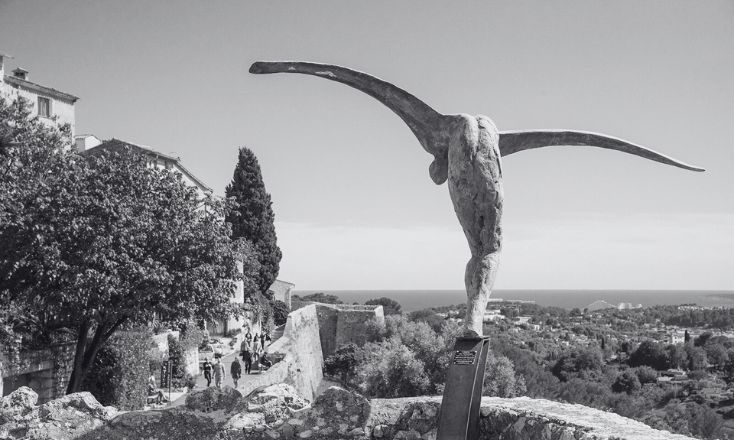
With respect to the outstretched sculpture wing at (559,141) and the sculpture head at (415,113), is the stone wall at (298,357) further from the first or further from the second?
the outstretched sculpture wing at (559,141)

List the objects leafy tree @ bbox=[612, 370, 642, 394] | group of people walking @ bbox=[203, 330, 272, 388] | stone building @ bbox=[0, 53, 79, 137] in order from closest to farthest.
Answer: group of people walking @ bbox=[203, 330, 272, 388] → stone building @ bbox=[0, 53, 79, 137] → leafy tree @ bbox=[612, 370, 642, 394]

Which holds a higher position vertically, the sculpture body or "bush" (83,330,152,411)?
the sculpture body

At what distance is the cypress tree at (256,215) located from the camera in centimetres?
4572

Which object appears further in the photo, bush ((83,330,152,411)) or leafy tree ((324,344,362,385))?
leafy tree ((324,344,362,385))

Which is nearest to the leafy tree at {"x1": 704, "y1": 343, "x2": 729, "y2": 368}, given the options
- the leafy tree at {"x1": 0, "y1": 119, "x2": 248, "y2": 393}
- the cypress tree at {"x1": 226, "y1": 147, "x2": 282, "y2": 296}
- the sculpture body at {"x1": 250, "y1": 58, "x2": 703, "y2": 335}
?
the cypress tree at {"x1": 226, "y1": 147, "x2": 282, "y2": 296}

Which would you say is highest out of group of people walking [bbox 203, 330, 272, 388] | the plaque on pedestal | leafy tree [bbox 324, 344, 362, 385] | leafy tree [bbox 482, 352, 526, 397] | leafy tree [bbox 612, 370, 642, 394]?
the plaque on pedestal

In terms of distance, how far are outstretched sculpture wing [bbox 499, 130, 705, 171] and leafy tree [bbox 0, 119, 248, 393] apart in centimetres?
934

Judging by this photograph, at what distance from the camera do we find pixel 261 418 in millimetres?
6602

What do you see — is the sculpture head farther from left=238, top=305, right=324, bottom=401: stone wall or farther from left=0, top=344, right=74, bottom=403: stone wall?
left=238, top=305, right=324, bottom=401: stone wall

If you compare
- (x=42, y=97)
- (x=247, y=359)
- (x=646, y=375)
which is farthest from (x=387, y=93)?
(x=646, y=375)

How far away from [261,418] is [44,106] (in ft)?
123

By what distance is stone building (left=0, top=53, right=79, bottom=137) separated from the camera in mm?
35062

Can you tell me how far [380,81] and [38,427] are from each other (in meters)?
4.71

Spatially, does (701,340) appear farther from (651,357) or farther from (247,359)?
(247,359)
